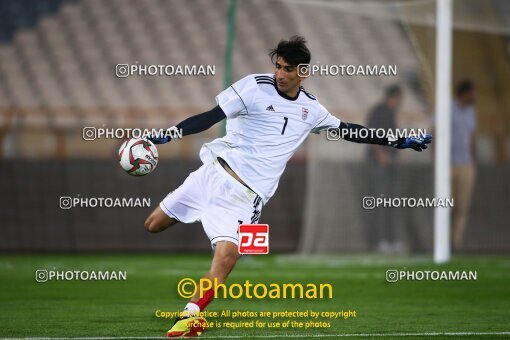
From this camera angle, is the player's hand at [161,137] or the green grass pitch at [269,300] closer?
the player's hand at [161,137]

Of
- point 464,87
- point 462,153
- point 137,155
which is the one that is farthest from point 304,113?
point 462,153

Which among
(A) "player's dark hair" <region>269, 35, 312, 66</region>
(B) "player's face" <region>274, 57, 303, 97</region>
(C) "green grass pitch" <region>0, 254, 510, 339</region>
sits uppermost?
(A) "player's dark hair" <region>269, 35, 312, 66</region>

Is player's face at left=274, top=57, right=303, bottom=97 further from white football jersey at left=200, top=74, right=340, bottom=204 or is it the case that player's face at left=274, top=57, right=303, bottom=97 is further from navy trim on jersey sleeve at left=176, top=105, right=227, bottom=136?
navy trim on jersey sleeve at left=176, top=105, right=227, bottom=136

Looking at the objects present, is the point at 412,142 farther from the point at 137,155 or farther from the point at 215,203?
the point at 137,155

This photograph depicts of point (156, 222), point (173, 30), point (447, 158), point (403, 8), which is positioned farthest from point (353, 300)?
point (173, 30)

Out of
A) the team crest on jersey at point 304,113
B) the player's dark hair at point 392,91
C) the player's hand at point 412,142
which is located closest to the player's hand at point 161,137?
the team crest on jersey at point 304,113

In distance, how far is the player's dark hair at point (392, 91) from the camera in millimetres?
13559

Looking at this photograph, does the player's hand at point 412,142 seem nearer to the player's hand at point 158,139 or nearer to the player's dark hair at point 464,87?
the player's hand at point 158,139

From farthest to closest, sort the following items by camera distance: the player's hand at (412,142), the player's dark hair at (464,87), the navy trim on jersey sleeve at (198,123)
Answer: the player's dark hair at (464,87)
the player's hand at (412,142)
the navy trim on jersey sleeve at (198,123)

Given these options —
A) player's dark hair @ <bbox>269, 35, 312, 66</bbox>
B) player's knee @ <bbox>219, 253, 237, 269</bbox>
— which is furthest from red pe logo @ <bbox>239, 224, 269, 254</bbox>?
player's dark hair @ <bbox>269, 35, 312, 66</bbox>

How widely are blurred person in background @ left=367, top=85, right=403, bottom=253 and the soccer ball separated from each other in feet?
21.8

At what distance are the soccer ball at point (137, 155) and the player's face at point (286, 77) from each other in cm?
103

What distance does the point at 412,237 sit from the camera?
546 inches

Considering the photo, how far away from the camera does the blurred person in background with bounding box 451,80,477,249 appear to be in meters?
14.0
